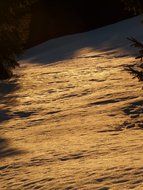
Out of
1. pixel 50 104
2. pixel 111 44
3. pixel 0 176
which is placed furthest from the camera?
pixel 111 44

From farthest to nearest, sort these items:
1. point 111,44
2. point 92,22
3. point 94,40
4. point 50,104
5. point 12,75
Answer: point 92,22 < point 94,40 < point 111,44 < point 12,75 < point 50,104

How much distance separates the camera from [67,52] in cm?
2291

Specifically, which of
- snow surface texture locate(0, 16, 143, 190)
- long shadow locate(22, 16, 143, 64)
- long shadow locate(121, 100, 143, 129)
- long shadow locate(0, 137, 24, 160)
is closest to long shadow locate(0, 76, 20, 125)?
snow surface texture locate(0, 16, 143, 190)

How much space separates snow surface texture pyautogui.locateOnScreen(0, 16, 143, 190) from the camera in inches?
265

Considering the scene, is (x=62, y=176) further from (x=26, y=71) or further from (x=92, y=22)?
(x=92, y=22)

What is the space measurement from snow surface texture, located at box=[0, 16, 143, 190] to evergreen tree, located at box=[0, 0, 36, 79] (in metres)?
0.56

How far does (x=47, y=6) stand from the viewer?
3100 centimetres

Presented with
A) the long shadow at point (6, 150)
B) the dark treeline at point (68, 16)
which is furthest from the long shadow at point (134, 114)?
the dark treeline at point (68, 16)

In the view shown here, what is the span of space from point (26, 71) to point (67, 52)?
12.0 ft

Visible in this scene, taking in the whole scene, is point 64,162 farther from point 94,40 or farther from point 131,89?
point 94,40

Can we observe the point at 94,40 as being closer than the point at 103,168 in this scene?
No

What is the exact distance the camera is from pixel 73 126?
388 inches

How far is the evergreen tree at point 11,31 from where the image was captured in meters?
17.8

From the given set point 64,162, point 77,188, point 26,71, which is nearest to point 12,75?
point 26,71
